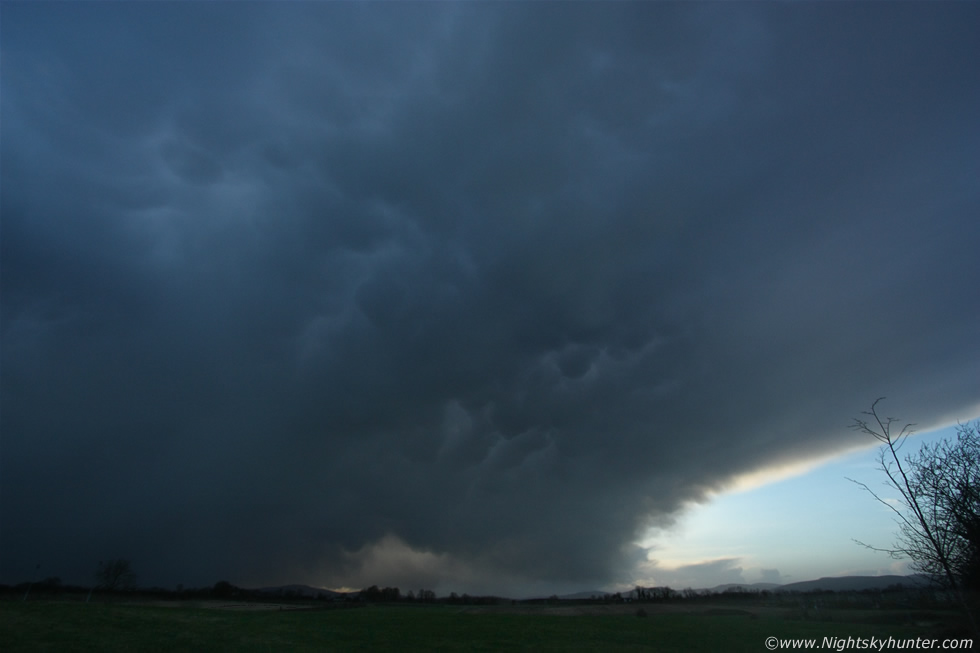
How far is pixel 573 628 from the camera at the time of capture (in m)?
68.1

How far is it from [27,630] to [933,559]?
7292cm

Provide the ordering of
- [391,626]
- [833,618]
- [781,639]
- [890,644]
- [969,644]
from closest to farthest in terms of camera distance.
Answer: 1. [969,644]
2. [890,644]
3. [781,639]
4. [391,626]
5. [833,618]

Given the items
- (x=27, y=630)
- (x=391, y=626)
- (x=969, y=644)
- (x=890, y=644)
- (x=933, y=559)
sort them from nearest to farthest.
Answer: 1. (x=933, y=559)
2. (x=969, y=644)
3. (x=890, y=644)
4. (x=27, y=630)
5. (x=391, y=626)

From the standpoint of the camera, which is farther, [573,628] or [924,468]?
[573,628]

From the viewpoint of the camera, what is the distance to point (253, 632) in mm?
54969

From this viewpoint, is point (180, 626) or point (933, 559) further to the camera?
point (180, 626)

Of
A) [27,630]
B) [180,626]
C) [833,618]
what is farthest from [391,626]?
[833,618]

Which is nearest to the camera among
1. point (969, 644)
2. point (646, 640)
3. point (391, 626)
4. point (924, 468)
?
point (924, 468)

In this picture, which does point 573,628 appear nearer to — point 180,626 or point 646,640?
point 646,640

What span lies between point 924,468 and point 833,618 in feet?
237

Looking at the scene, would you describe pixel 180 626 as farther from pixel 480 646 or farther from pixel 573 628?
pixel 573 628

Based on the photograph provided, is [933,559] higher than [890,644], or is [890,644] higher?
[933,559]

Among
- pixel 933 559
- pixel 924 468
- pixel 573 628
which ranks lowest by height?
pixel 573 628

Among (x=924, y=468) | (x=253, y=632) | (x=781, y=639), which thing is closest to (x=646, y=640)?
(x=781, y=639)
